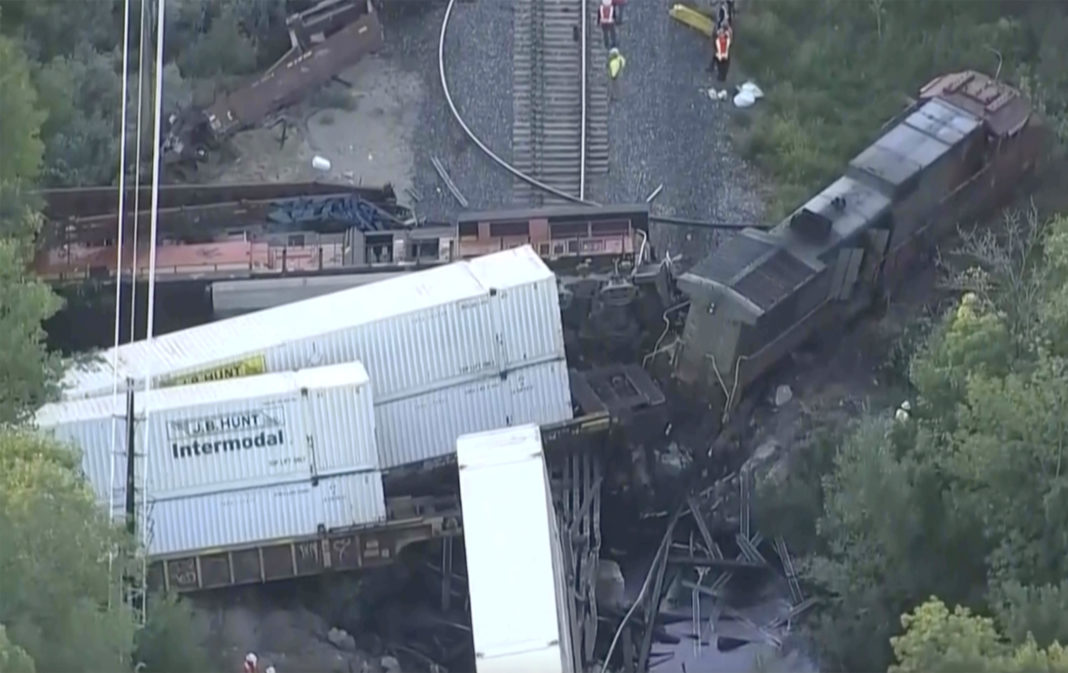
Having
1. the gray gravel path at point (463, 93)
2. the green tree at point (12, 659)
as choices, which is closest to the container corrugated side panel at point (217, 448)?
the green tree at point (12, 659)

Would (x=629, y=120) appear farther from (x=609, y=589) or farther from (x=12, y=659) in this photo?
(x=12, y=659)

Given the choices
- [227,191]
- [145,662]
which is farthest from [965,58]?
[145,662]

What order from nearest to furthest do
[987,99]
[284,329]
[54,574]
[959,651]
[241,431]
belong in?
[959,651]
[54,574]
[241,431]
[284,329]
[987,99]

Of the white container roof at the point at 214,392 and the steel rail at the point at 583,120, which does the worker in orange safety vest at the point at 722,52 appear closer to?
the steel rail at the point at 583,120

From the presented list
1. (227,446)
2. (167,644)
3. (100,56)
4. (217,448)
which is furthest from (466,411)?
(100,56)

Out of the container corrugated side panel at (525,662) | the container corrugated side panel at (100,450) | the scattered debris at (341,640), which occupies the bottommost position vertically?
the container corrugated side panel at (525,662)

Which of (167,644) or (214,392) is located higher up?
(214,392)
